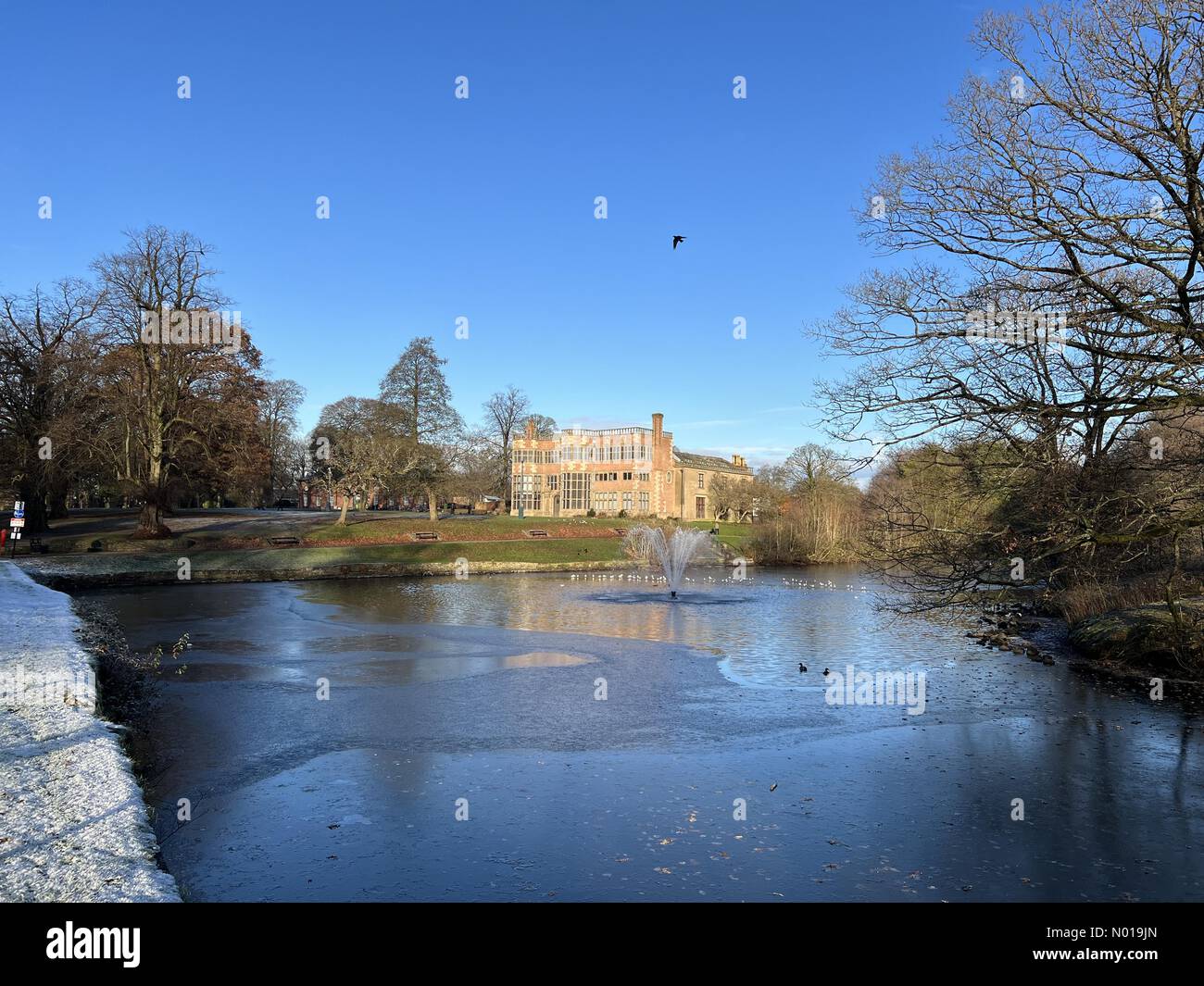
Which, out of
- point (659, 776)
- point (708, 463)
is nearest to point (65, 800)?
point (659, 776)

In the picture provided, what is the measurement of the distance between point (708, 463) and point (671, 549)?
53.3 m

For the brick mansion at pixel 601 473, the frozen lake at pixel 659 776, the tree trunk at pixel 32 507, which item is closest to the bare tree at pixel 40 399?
the tree trunk at pixel 32 507

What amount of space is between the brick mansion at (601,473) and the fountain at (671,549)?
26.6 metres

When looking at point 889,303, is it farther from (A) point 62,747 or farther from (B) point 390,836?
(A) point 62,747

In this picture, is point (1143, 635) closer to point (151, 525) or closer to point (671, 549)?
point (671, 549)

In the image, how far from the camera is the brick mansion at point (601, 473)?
77.3 meters

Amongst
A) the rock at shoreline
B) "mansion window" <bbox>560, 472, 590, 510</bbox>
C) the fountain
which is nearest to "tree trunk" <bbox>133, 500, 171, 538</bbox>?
A: the fountain

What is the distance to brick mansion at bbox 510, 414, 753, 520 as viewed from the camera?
7731cm

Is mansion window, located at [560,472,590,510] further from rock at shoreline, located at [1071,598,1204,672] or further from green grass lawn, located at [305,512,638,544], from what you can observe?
rock at shoreline, located at [1071,598,1204,672]

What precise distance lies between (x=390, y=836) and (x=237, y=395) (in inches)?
1526

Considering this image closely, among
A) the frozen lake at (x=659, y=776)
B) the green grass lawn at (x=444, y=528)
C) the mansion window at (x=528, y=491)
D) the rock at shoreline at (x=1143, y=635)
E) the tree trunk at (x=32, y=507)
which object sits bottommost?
the frozen lake at (x=659, y=776)

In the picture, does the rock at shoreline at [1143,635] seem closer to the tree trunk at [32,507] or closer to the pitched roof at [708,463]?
the tree trunk at [32,507]

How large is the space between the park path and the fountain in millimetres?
20928
